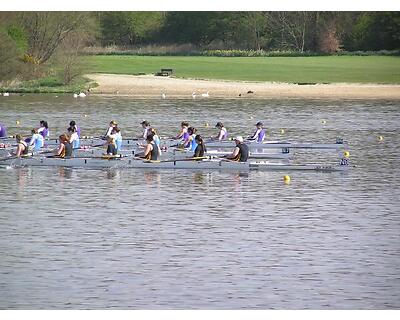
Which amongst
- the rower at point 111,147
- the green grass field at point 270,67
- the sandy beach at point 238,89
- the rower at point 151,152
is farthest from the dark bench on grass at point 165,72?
the rower at point 151,152

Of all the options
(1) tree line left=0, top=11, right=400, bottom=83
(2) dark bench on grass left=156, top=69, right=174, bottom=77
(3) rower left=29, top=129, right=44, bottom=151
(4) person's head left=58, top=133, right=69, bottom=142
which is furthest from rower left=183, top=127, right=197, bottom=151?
(2) dark bench on grass left=156, top=69, right=174, bottom=77

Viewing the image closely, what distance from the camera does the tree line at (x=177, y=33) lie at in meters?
64.4

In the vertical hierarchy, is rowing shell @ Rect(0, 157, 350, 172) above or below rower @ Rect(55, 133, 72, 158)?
below

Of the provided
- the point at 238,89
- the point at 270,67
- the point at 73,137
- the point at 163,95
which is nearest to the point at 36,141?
the point at 73,137

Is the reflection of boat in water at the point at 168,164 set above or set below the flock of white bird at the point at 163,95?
below

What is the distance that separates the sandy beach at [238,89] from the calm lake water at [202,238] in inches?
975

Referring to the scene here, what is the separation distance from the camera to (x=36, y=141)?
107 feet

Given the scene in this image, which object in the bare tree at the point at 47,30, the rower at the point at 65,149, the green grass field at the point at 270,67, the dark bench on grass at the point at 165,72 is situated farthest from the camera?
the dark bench on grass at the point at 165,72

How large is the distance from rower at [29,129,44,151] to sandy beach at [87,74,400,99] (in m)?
29.6

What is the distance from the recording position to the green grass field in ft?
229

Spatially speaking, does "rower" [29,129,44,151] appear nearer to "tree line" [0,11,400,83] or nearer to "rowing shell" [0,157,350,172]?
"rowing shell" [0,157,350,172]

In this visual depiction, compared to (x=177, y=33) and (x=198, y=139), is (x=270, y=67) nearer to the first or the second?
(x=177, y=33)

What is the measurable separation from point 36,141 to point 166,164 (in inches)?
172

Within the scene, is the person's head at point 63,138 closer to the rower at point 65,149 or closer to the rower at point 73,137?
the rower at point 65,149
